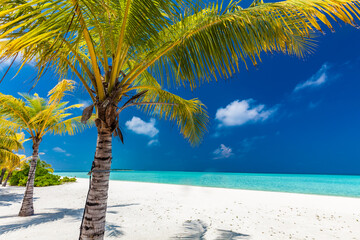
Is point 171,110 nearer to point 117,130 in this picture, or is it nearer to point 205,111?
point 205,111

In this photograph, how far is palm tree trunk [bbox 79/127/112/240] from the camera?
125 inches

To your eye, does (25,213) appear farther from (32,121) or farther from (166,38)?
(166,38)

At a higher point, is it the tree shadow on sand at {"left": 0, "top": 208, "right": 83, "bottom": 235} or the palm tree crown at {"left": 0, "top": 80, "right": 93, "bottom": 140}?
the palm tree crown at {"left": 0, "top": 80, "right": 93, "bottom": 140}

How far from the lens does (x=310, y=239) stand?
503 cm

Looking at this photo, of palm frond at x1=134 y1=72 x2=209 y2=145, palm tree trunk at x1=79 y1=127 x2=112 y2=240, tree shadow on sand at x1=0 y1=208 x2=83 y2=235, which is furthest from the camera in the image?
tree shadow on sand at x1=0 y1=208 x2=83 y2=235

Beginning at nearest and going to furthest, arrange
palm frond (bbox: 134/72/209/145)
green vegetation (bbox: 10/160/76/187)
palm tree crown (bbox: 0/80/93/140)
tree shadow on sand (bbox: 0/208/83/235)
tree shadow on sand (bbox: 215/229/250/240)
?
tree shadow on sand (bbox: 215/229/250/240) → palm frond (bbox: 134/72/209/145) → tree shadow on sand (bbox: 0/208/83/235) → palm tree crown (bbox: 0/80/93/140) → green vegetation (bbox: 10/160/76/187)

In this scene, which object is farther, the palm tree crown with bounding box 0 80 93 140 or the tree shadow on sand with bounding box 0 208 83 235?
the palm tree crown with bounding box 0 80 93 140

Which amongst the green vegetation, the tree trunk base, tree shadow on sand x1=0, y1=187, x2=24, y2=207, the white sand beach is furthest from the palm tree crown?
the green vegetation

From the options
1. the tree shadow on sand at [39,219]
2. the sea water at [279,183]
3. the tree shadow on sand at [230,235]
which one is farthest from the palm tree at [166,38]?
the sea water at [279,183]

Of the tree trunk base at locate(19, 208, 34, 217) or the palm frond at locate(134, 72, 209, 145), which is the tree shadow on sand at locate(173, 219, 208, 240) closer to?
the palm frond at locate(134, 72, 209, 145)

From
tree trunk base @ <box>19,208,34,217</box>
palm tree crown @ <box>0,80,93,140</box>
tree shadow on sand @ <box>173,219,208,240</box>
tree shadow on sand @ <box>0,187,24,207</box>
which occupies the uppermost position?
palm tree crown @ <box>0,80,93,140</box>

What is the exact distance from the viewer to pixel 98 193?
327cm

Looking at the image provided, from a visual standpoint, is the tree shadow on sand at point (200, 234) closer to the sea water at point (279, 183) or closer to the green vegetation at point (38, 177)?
the green vegetation at point (38, 177)

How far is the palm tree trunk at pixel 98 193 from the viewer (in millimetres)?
3186
